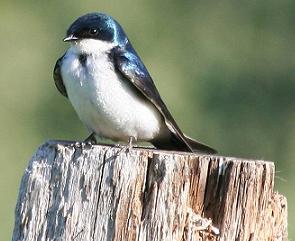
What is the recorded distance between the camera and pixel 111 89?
14.9ft

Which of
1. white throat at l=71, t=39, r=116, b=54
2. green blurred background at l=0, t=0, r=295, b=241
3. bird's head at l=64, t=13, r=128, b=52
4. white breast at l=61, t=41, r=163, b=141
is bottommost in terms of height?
white breast at l=61, t=41, r=163, b=141

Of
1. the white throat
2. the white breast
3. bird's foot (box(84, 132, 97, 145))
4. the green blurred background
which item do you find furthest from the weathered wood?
the green blurred background

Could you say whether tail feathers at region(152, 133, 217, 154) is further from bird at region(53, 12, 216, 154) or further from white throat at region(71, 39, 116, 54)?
white throat at region(71, 39, 116, 54)

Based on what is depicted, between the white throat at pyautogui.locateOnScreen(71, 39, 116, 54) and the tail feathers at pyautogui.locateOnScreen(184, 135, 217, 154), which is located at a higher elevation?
the white throat at pyautogui.locateOnScreen(71, 39, 116, 54)

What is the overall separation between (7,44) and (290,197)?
367cm

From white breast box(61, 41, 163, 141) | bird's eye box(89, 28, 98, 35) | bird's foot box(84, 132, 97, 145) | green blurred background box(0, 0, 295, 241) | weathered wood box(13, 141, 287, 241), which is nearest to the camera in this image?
weathered wood box(13, 141, 287, 241)

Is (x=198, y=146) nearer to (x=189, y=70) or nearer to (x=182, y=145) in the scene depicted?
(x=182, y=145)

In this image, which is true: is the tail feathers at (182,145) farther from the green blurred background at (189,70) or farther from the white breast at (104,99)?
the green blurred background at (189,70)

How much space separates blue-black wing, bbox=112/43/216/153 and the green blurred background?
429 cm

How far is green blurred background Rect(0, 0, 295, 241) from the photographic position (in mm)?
9922

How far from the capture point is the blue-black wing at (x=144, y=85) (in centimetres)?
459

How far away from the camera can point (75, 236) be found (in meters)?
3.57

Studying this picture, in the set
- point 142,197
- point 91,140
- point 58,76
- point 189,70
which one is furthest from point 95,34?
point 189,70

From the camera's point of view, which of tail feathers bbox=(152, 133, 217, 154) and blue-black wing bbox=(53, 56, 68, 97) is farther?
blue-black wing bbox=(53, 56, 68, 97)
